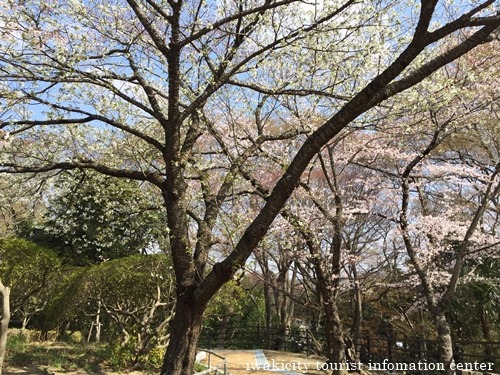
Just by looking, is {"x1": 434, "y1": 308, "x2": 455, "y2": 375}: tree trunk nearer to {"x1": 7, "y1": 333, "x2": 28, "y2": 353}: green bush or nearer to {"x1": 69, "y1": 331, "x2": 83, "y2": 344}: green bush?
{"x1": 7, "y1": 333, "x2": 28, "y2": 353}: green bush

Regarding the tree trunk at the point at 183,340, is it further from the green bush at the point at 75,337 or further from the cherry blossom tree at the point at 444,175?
the green bush at the point at 75,337

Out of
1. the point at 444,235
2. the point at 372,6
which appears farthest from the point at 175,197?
the point at 444,235

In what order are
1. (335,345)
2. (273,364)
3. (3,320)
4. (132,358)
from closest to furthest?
(3,320) < (335,345) < (132,358) < (273,364)

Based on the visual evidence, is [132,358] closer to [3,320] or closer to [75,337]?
[3,320]

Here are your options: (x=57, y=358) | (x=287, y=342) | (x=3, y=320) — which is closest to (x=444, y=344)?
(x=3, y=320)

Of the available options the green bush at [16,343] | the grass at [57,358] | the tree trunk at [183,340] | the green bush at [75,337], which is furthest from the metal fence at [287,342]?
the tree trunk at [183,340]

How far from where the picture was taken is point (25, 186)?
792 centimetres

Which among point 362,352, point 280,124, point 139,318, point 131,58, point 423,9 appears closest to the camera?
point 423,9

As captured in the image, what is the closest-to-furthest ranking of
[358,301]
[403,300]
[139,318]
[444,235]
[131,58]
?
[131,58] < [139,318] < [444,235] < [358,301] < [403,300]

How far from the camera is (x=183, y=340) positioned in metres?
4.05

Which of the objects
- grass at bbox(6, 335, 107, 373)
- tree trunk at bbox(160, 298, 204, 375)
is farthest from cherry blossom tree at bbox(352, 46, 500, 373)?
A: grass at bbox(6, 335, 107, 373)

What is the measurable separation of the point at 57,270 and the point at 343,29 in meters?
8.83

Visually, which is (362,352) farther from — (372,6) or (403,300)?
(372,6)

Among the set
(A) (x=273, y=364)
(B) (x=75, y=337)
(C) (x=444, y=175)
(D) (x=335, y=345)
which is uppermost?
(C) (x=444, y=175)
